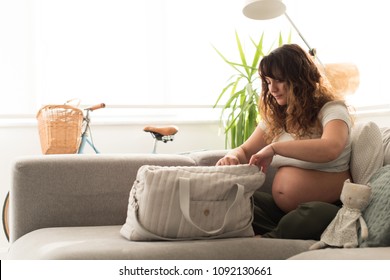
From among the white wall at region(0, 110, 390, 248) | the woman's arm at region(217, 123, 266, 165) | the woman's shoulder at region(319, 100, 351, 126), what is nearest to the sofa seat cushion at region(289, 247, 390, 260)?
the woman's shoulder at region(319, 100, 351, 126)

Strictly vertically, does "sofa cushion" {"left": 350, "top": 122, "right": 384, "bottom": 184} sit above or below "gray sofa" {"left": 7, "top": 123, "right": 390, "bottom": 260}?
above

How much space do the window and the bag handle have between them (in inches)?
80.3

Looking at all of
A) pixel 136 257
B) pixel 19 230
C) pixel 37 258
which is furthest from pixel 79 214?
pixel 136 257

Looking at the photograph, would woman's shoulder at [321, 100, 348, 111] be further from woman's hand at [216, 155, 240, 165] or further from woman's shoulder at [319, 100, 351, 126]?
woman's hand at [216, 155, 240, 165]

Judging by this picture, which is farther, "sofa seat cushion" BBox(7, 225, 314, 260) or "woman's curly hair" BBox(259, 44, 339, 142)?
"woman's curly hair" BBox(259, 44, 339, 142)

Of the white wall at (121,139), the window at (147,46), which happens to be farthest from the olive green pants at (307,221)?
the window at (147,46)

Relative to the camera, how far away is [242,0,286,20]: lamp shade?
223cm

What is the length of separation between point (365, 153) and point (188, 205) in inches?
27.2

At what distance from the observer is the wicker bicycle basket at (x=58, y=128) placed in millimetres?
2828

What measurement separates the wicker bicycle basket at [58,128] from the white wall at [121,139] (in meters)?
0.62

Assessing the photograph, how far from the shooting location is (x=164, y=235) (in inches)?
52.3

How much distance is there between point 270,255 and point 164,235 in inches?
12.2

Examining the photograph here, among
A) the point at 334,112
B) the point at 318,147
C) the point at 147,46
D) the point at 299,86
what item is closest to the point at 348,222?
the point at 318,147

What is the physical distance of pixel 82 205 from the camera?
5.69ft
